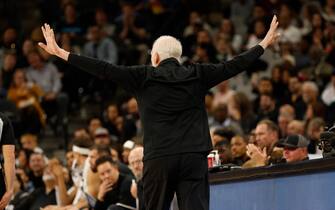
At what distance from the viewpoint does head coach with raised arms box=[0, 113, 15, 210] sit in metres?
8.92

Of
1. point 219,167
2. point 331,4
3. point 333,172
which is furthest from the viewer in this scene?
point 331,4

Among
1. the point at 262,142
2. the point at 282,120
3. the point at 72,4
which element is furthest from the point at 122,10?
the point at 262,142

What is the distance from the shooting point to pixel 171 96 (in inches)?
306

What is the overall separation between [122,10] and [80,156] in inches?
356

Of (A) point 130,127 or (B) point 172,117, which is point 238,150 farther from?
(A) point 130,127

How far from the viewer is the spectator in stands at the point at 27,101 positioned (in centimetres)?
1877

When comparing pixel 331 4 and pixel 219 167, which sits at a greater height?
pixel 331 4

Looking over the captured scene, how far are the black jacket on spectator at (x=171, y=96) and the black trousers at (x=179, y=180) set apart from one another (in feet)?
0.21

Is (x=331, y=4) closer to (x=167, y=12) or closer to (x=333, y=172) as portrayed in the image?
(x=167, y=12)

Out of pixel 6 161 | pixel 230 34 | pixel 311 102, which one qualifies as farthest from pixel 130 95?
pixel 6 161

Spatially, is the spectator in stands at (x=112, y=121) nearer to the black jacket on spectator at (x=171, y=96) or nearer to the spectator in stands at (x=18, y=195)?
the spectator in stands at (x=18, y=195)

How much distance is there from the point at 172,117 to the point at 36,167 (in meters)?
7.89

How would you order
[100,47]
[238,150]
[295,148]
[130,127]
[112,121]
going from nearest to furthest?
[295,148] < [238,150] < [130,127] < [112,121] < [100,47]

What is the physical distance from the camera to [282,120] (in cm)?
1510
